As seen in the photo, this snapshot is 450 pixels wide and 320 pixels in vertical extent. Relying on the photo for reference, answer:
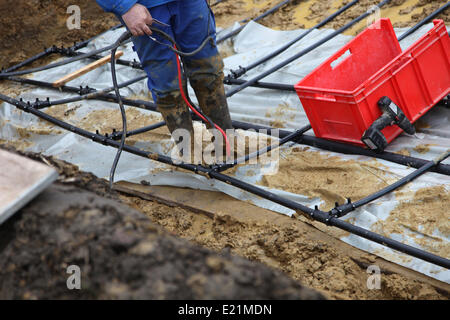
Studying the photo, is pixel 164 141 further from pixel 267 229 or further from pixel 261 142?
pixel 267 229

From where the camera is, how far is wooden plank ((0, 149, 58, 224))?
56.6 inches

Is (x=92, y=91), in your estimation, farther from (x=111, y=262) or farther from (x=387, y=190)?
(x=111, y=262)

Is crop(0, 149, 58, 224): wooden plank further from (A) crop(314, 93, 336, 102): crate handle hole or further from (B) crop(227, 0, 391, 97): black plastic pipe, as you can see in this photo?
(B) crop(227, 0, 391, 97): black plastic pipe

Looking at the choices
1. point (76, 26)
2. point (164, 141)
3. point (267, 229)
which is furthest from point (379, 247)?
point (76, 26)

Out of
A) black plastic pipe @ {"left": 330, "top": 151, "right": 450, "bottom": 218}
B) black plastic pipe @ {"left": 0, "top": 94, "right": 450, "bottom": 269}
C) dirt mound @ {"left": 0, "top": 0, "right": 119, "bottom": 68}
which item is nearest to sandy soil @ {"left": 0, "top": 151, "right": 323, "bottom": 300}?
black plastic pipe @ {"left": 0, "top": 94, "right": 450, "bottom": 269}

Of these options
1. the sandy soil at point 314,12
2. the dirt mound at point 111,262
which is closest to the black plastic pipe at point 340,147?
the sandy soil at point 314,12

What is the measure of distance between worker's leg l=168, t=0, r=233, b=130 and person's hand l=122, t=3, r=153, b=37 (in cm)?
23

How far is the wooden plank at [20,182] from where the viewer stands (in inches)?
56.6

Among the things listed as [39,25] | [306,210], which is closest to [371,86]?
[306,210]

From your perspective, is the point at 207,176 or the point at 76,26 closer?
the point at 207,176

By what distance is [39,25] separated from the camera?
18.8 feet
